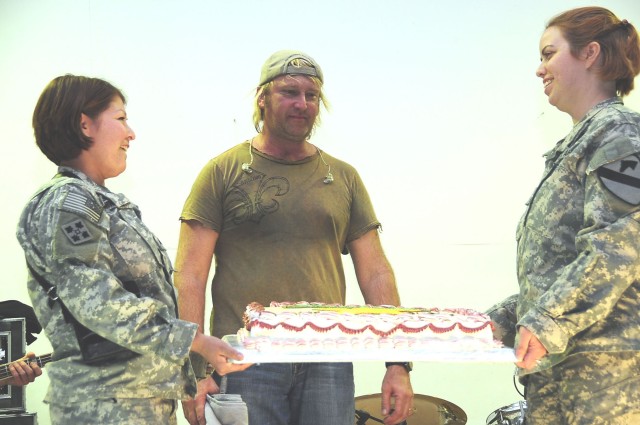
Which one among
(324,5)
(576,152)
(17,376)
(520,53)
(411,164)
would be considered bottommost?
(17,376)

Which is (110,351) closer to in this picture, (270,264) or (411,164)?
(270,264)

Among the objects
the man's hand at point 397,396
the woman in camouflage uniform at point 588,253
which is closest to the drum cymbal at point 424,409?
the man's hand at point 397,396

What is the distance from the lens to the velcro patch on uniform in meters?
2.20

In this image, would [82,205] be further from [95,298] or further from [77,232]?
[95,298]

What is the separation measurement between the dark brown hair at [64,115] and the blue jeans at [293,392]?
36.1 inches

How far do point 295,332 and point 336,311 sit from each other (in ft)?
0.73

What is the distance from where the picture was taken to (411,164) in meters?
4.88

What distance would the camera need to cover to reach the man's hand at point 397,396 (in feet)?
9.71

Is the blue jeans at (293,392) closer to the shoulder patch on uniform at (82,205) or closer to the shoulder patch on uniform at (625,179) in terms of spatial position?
the shoulder patch on uniform at (82,205)

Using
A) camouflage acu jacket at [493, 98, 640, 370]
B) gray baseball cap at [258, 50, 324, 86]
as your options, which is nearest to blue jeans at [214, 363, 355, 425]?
camouflage acu jacket at [493, 98, 640, 370]

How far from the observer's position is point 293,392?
2.91m

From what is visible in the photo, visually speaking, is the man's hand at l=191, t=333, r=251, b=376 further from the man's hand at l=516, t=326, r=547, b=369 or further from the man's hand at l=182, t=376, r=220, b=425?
the man's hand at l=516, t=326, r=547, b=369

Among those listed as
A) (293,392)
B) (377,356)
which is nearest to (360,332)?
(377,356)

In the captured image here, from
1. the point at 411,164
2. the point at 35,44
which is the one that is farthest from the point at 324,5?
the point at 35,44
